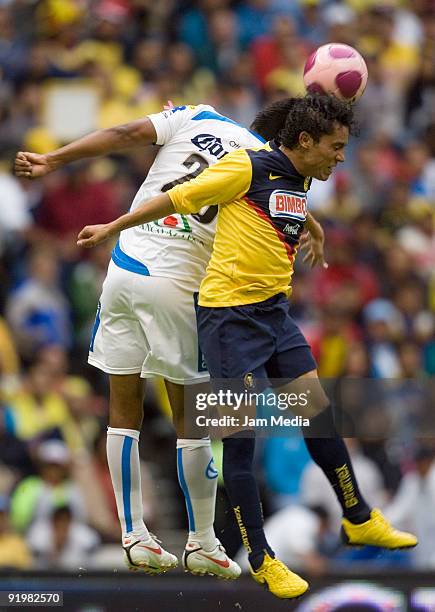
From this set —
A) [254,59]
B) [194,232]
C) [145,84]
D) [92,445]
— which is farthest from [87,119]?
[194,232]

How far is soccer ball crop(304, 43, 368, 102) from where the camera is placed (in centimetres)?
781

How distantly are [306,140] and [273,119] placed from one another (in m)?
0.51

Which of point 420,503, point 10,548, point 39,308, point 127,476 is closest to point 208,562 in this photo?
point 127,476

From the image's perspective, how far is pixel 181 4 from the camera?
16047 mm

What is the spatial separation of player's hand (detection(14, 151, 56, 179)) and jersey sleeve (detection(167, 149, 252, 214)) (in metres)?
0.70

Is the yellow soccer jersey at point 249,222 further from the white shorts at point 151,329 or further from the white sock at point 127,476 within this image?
the white sock at point 127,476

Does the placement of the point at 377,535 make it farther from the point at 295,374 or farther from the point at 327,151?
the point at 327,151

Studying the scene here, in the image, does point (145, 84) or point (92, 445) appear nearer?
point (92, 445)

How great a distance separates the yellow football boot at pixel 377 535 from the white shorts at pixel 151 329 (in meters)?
1.07

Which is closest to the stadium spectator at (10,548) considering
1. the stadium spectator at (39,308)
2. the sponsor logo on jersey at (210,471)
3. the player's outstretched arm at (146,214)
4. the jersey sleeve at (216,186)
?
the stadium spectator at (39,308)

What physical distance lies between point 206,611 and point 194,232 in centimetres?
220

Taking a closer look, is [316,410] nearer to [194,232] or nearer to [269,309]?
[269,309]

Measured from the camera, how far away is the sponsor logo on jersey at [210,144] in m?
7.74

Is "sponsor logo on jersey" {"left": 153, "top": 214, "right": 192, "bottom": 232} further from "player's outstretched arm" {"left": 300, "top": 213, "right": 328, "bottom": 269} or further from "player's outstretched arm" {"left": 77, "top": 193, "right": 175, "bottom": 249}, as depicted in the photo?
"player's outstretched arm" {"left": 300, "top": 213, "right": 328, "bottom": 269}
